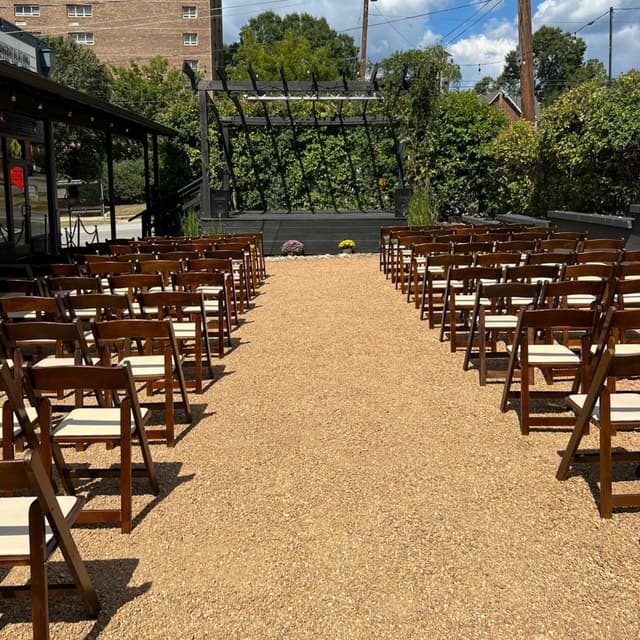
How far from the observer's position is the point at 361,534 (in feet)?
11.2

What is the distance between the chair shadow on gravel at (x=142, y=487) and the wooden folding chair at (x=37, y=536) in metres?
0.90

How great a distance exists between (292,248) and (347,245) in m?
1.36

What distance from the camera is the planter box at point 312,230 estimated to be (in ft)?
61.0

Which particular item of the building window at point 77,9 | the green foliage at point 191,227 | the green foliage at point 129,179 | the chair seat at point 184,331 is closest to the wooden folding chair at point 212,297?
the chair seat at point 184,331

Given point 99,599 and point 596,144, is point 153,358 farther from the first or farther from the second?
point 596,144

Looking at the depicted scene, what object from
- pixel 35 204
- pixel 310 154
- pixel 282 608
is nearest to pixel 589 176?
pixel 310 154

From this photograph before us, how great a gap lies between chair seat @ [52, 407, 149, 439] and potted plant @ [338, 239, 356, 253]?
1436cm

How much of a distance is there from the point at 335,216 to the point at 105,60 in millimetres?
45726

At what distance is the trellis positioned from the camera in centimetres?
1894

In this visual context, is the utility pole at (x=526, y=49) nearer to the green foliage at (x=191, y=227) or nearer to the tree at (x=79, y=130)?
the green foliage at (x=191, y=227)

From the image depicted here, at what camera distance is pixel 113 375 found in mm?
3334

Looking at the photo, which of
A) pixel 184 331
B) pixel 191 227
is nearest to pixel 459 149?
pixel 191 227

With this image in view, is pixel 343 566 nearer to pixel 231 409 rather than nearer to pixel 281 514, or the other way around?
pixel 281 514

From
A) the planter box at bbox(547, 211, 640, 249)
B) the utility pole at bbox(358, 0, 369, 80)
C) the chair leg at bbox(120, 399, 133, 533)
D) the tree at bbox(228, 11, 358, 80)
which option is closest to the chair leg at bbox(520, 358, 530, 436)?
the chair leg at bbox(120, 399, 133, 533)
